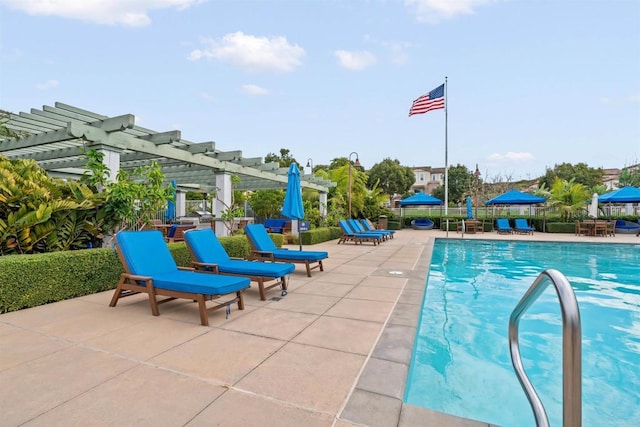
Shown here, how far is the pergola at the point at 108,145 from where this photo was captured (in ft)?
21.2

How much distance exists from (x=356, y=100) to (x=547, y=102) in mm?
10789

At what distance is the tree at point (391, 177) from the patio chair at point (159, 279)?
4246 cm

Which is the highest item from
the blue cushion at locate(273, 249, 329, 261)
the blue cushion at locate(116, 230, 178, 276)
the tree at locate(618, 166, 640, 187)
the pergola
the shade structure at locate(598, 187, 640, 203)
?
the tree at locate(618, 166, 640, 187)

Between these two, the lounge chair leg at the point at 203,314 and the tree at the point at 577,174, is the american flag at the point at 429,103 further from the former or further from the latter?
the tree at the point at 577,174

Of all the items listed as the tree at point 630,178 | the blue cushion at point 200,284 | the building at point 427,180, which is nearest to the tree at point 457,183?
the building at point 427,180

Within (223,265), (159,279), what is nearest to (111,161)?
(223,265)

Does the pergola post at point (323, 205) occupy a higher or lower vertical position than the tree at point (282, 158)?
lower

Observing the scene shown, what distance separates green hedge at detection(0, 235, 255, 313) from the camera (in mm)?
4359

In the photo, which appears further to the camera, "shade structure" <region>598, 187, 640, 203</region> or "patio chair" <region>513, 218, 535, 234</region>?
"patio chair" <region>513, 218, 535, 234</region>

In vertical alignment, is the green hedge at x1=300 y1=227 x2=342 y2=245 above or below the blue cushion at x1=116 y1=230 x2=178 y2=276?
below

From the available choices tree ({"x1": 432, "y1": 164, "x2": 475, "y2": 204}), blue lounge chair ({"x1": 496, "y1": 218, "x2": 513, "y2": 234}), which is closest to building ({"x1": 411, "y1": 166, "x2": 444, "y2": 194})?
tree ({"x1": 432, "y1": 164, "x2": 475, "y2": 204})

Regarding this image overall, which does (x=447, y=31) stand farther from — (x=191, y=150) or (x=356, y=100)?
(x=191, y=150)

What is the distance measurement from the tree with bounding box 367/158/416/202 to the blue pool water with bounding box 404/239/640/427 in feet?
125

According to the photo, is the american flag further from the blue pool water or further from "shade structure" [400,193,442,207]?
the blue pool water
